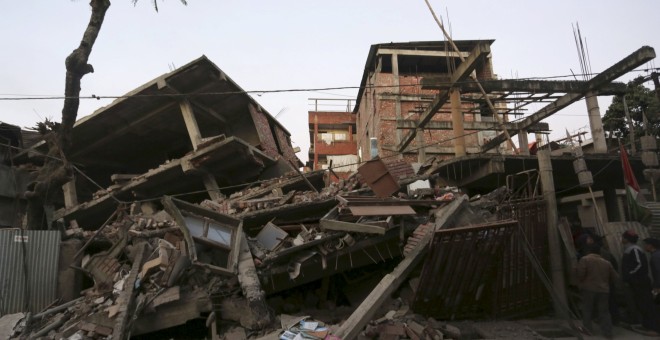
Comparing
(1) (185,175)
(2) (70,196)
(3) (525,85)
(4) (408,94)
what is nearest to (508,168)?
(3) (525,85)

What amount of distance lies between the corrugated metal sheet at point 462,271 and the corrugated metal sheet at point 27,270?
24.4 ft

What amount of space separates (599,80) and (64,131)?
45.3 feet

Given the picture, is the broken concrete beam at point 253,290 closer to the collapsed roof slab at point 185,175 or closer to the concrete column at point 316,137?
the collapsed roof slab at point 185,175

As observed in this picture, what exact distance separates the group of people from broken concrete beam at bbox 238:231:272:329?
18.7 feet

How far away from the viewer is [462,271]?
722 centimetres

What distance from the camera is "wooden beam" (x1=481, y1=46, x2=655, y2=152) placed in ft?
32.5

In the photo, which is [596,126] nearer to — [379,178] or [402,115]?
[379,178]

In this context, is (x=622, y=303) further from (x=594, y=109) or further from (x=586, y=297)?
(x=594, y=109)

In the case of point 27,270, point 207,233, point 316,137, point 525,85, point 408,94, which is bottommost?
point 27,270

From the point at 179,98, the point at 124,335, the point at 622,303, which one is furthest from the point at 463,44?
the point at 124,335

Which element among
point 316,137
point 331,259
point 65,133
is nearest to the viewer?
point 331,259

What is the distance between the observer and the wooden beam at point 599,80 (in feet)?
32.5

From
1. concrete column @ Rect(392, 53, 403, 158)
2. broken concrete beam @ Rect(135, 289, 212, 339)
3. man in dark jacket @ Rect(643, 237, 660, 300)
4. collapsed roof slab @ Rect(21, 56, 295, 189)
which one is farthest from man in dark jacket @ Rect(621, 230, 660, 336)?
concrete column @ Rect(392, 53, 403, 158)

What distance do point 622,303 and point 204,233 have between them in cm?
836
